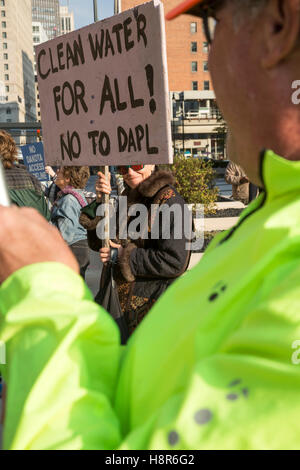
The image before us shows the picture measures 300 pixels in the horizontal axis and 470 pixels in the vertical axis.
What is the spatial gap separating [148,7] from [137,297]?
1902mm

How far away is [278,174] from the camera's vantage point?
915mm

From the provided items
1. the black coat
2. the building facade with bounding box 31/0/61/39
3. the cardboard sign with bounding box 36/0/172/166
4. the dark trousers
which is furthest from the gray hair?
the building facade with bounding box 31/0/61/39

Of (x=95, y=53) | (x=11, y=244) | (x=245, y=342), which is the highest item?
(x=95, y=53)

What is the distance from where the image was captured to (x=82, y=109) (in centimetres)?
373

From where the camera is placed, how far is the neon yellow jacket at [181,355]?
709mm

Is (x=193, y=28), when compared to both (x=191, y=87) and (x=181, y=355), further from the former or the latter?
(x=181, y=355)

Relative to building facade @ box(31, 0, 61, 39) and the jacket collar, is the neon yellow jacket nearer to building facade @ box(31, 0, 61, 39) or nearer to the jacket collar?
the jacket collar

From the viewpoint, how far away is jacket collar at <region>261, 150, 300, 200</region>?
0.89 meters

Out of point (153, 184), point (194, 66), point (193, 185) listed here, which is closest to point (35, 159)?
point (193, 185)

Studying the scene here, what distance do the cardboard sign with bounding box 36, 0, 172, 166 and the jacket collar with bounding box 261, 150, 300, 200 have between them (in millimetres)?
2298

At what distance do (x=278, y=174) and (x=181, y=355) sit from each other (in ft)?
1.13

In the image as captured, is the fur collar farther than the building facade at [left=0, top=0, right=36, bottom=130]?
No

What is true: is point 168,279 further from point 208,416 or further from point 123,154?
point 208,416

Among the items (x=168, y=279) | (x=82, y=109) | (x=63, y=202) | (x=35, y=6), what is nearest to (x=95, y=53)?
(x=82, y=109)
